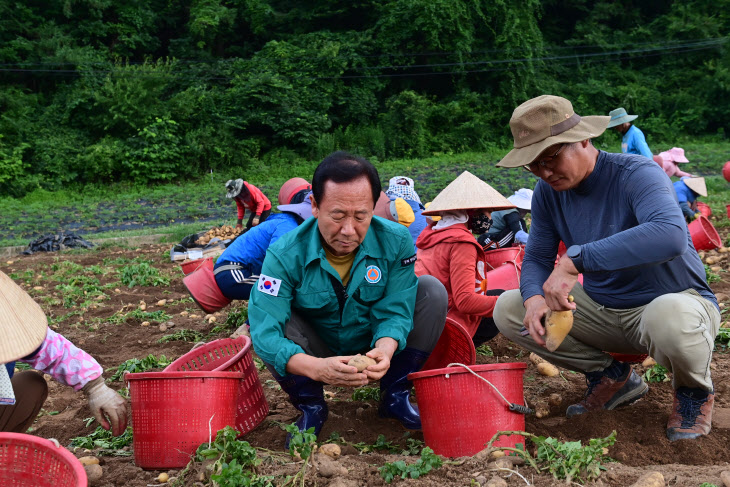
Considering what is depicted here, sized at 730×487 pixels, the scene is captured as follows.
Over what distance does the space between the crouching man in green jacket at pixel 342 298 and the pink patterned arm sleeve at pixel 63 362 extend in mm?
631

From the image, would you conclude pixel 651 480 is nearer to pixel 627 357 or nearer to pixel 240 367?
pixel 627 357

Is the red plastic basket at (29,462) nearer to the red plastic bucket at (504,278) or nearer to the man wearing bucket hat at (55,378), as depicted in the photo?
the man wearing bucket hat at (55,378)

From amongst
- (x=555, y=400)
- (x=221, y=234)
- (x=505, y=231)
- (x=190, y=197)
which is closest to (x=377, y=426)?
(x=555, y=400)

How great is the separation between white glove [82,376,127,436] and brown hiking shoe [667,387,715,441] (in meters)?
2.16

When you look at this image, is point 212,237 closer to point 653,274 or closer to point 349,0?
point 653,274

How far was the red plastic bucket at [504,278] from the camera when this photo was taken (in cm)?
429

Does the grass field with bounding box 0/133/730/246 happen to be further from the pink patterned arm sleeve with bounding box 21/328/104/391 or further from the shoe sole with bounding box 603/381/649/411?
the pink patterned arm sleeve with bounding box 21/328/104/391

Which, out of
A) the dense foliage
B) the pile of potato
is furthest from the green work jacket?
the dense foliage

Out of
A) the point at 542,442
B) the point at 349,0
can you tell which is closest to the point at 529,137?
the point at 542,442

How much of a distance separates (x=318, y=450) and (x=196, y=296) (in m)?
2.57

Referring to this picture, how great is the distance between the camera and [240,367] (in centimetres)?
300

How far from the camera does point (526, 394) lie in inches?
138

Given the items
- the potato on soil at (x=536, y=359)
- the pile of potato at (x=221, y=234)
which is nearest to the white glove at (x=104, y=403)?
the potato on soil at (x=536, y=359)

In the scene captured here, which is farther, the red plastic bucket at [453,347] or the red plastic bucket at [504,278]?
the red plastic bucket at [504,278]
